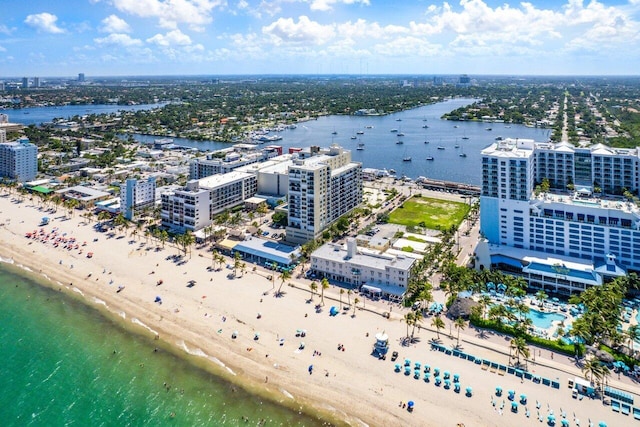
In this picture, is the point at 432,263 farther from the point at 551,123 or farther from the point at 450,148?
the point at 551,123

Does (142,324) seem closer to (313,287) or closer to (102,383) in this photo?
(102,383)

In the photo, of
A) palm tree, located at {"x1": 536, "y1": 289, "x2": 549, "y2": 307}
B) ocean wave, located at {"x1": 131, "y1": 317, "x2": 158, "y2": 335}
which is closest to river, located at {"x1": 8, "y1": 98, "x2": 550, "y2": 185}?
palm tree, located at {"x1": 536, "y1": 289, "x2": 549, "y2": 307}

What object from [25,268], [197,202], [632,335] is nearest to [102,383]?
[25,268]

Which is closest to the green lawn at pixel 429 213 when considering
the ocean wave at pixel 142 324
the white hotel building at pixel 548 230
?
the white hotel building at pixel 548 230

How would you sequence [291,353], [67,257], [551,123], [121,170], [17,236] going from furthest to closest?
[551,123] → [121,170] → [17,236] → [67,257] → [291,353]

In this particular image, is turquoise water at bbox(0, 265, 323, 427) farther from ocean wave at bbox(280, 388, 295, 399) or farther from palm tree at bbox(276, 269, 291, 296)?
palm tree at bbox(276, 269, 291, 296)

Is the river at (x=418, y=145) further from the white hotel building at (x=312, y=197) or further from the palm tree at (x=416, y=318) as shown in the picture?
the palm tree at (x=416, y=318)

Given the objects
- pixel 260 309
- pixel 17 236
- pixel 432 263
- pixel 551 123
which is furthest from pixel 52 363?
pixel 551 123
